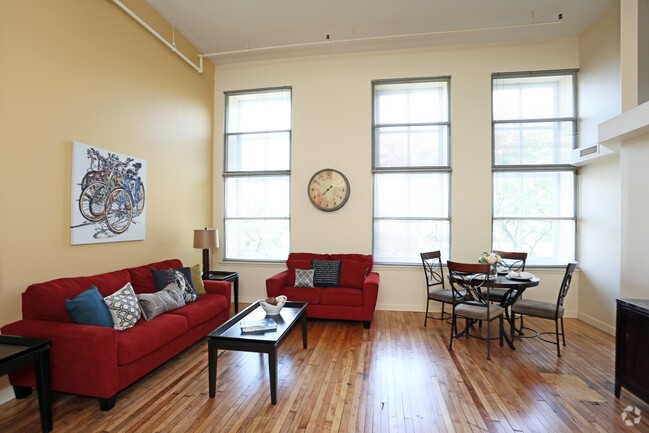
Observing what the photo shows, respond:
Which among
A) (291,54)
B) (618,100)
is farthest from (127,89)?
(618,100)

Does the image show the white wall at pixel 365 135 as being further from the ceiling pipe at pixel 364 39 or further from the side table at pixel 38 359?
the side table at pixel 38 359

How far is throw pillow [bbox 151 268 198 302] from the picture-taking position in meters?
3.58

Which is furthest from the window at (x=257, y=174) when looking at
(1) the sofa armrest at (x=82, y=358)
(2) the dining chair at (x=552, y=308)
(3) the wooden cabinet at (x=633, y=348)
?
(3) the wooden cabinet at (x=633, y=348)

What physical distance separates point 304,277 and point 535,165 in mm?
3871

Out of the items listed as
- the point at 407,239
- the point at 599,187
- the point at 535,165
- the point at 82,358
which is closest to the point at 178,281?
the point at 82,358

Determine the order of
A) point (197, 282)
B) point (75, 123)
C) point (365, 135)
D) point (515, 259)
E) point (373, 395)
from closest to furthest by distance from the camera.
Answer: point (373, 395) → point (75, 123) → point (197, 282) → point (515, 259) → point (365, 135)

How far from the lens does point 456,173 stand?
487 cm

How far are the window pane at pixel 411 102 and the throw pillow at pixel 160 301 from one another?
3875mm

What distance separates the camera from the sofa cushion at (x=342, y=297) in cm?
420

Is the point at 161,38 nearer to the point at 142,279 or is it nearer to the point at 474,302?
the point at 142,279

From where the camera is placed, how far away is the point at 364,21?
14.3 ft

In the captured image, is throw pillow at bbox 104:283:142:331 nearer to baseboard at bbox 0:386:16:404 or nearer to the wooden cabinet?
baseboard at bbox 0:386:16:404

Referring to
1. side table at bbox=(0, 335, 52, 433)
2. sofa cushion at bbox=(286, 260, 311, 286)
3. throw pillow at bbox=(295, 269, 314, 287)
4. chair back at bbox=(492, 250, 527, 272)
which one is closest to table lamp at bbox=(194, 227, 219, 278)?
sofa cushion at bbox=(286, 260, 311, 286)

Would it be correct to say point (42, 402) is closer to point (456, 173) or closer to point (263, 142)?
point (263, 142)
